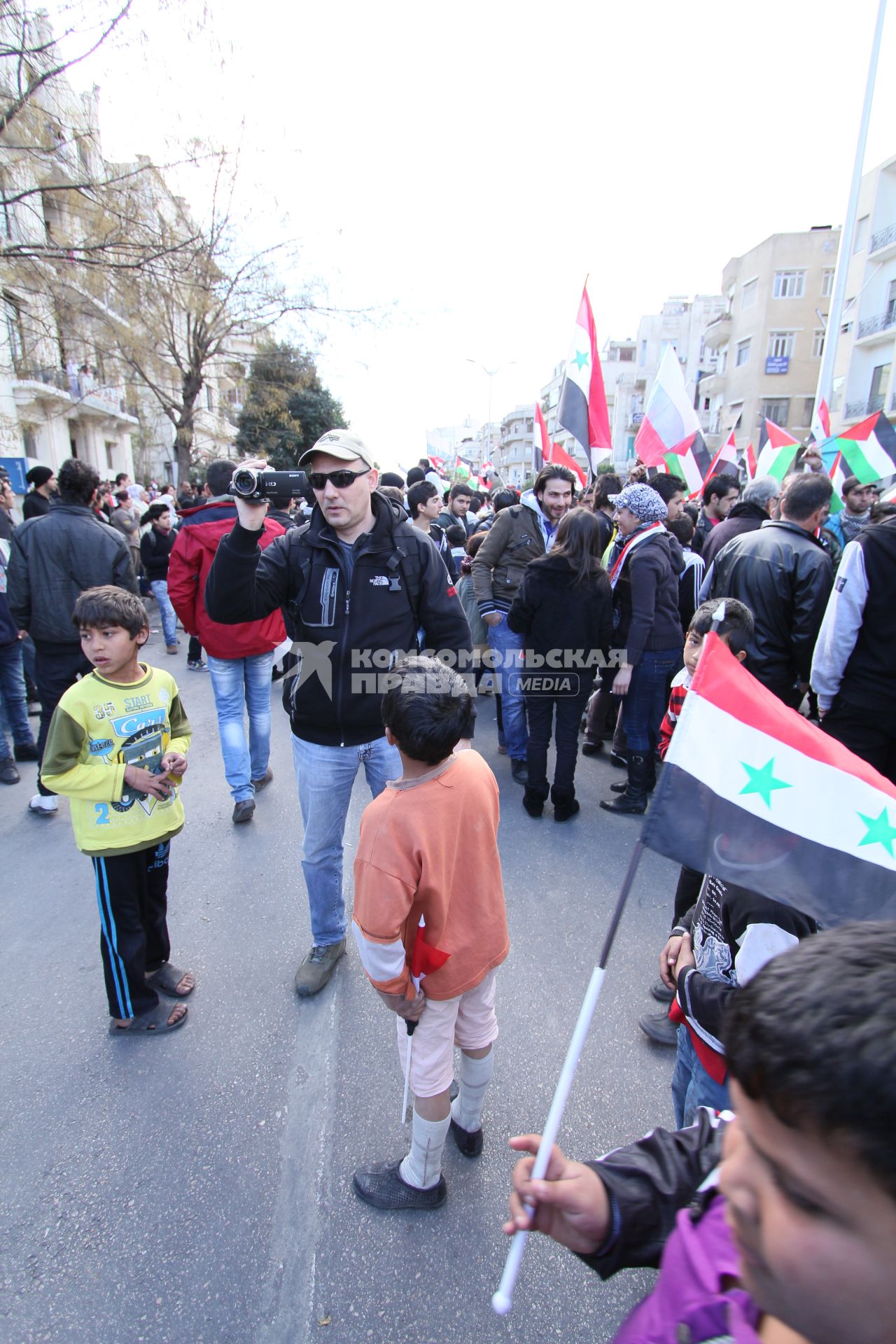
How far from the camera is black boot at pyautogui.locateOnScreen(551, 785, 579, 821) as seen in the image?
4.32 meters

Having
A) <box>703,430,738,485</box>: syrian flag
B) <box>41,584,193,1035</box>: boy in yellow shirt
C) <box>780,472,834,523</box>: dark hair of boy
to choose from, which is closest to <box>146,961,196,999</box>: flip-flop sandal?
<box>41,584,193,1035</box>: boy in yellow shirt

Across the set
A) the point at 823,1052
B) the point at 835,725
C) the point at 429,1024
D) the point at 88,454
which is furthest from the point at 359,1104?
the point at 88,454

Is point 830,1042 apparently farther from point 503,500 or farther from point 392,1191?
point 503,500

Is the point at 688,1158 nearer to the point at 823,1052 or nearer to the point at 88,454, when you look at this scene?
the point at 823,1052

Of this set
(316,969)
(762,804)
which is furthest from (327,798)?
(762,804)

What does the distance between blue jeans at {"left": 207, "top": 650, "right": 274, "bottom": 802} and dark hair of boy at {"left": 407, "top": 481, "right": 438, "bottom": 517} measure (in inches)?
80.9

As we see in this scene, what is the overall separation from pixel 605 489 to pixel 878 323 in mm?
31205

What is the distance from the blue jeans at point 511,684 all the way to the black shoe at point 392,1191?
315 cm

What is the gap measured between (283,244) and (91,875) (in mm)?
16757

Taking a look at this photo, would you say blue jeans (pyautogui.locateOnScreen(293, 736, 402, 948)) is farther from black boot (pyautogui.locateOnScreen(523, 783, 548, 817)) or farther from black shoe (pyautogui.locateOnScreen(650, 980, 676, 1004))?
black boot (pyautogui.locateOnScreen(523, 783, 548, 817))

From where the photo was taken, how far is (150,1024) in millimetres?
2545

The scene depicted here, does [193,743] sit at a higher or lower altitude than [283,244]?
lower

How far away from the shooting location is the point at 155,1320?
63.3 inches

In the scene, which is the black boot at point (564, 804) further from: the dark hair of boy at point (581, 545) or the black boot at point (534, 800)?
the dark hair of boy at point (581, 545)
